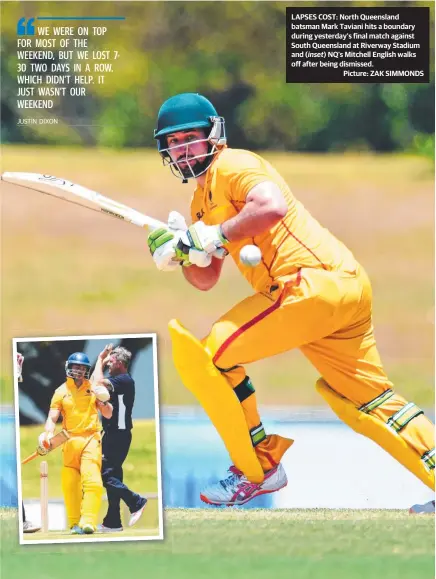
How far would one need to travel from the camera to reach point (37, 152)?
7.04 m

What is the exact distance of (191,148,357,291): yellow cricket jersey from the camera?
5.11 m

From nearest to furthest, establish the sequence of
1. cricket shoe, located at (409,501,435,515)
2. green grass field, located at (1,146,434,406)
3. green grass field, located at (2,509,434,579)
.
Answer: green grass field, located at (2,509,434,579), cricket shoe, located at (409,501,435,515), green grass field, located at (1,146,434,406)

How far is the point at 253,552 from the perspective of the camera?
4844mm

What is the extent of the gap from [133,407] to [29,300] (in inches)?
90.8

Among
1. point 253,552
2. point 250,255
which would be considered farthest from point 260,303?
point 253,552

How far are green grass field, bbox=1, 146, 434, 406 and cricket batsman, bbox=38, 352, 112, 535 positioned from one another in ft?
4.88

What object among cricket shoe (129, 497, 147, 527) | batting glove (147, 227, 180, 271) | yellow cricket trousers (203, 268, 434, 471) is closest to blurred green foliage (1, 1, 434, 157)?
batting glove (147, 227, 180, 271)

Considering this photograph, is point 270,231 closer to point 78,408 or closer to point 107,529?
point 78,408

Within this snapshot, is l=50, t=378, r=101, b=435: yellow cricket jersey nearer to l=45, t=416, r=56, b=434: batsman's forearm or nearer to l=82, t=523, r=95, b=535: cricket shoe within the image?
l=45, t=416, r=56, b=434: batsman's forearm

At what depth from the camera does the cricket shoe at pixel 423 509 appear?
17.8 feet

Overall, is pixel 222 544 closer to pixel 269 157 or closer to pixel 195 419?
pixel 195 419

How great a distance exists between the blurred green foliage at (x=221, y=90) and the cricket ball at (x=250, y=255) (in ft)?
4.93

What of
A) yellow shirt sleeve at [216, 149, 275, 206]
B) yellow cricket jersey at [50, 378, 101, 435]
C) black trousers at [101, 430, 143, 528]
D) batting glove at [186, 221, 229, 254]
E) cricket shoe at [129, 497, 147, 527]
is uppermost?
yellow shirt sleeve at [216, 149, 275, 206]

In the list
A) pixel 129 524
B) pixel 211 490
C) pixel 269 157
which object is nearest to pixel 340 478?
pixel 211 490
